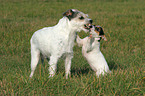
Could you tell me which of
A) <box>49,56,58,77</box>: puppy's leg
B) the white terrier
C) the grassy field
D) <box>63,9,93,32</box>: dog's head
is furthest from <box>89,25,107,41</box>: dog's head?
<box>49,56,58,77</box>: puppy's leg

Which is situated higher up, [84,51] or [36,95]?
[84,51]

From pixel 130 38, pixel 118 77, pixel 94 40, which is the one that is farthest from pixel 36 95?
pixel 130 38

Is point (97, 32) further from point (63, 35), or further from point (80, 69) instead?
point (80, 69)

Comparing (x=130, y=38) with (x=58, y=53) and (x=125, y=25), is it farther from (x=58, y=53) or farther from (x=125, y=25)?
(x=58, y=53)

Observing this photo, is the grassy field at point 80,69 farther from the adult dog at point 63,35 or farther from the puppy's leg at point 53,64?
the adult dog at point 63,35

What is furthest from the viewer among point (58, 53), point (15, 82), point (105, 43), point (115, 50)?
point (105, 43)

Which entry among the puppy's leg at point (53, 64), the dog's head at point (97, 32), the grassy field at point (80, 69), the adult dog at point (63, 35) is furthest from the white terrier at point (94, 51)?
the puppy's leg at point (53, 64)

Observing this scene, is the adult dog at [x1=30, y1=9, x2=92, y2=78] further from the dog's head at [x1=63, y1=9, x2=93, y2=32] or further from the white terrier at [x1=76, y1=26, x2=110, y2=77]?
the white terrier at [x1=76, y1=26, x2=110, y2=77]

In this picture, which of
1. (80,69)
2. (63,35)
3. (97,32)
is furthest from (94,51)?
(63,35)

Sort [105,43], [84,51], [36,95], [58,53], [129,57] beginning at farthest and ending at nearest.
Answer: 1. [105,43]
2. [129,57]
3. [84,51]
4. [58,53]
5. [36,95]

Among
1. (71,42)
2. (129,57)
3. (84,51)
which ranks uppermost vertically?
(71,42)

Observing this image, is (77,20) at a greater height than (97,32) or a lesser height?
greater

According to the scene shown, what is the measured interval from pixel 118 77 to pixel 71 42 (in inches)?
47.2

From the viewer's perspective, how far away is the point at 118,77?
14.1ft
